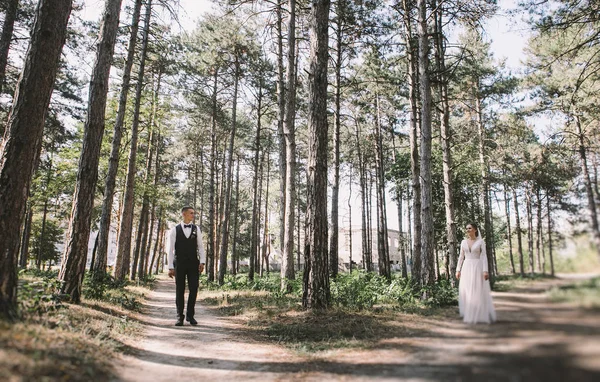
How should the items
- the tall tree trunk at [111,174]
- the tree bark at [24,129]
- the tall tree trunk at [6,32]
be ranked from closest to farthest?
the tree bark at [24,129] < the tall tree trunk at [111,174] < the tall tree trunk at [6,32]

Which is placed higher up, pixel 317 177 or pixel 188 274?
pixel 317 177

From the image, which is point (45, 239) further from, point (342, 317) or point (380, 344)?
point (380, 344)

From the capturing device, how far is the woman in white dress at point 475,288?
1.92m

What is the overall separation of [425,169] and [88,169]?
27.3 ft

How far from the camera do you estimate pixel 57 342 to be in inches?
134

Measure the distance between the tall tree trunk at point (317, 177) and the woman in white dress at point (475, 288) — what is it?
11.9ft

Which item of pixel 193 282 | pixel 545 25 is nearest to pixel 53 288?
pixel 193 282

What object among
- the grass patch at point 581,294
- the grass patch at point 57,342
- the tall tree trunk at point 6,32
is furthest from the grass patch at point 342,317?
the tall tree trunk at point 6,32

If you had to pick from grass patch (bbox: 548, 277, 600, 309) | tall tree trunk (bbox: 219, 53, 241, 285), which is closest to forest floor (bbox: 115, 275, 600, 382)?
grass patch (bbox: 548, 277, 600, 309)

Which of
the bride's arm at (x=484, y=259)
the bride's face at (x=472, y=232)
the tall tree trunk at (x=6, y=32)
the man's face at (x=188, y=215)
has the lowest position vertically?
the bride's arm at (x=484, y=259)

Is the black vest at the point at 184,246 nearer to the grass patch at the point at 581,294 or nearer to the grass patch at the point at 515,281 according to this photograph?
the grass patch at the point at 515,281

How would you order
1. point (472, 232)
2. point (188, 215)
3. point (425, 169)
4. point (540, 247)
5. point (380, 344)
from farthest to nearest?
point (425, 169), point (188, 215), point (380, 344), point (472, 232), point (540, 247)

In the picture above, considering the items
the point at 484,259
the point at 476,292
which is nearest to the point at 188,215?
the point at 484,259

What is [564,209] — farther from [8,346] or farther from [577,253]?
[8,346]
